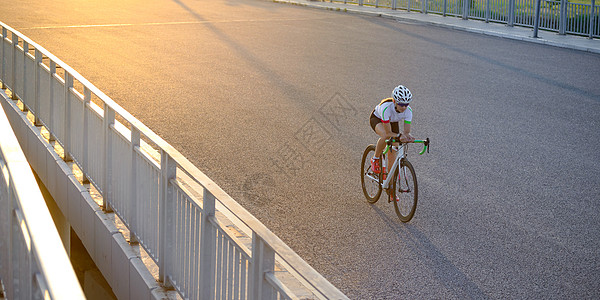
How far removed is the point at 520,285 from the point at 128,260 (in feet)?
10.6

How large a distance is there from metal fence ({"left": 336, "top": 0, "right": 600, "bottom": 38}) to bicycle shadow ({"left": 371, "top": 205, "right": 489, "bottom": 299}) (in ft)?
59.9

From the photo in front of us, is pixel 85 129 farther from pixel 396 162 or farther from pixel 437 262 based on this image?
pixel 437 262

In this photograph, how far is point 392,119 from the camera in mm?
8867

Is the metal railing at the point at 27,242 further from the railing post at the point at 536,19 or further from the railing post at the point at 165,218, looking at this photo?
the railing post at the point at 536,19

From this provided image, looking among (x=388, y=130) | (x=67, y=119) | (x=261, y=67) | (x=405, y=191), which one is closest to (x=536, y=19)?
(x=261, y=67)

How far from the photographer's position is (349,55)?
2120 centimetres

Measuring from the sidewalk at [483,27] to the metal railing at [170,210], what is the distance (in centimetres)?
1694

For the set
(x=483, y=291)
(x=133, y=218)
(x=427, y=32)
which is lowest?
(x=483, y=291)

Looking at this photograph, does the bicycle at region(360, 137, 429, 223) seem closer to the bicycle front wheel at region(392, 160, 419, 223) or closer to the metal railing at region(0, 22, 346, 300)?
the bicycle front wheel at region(392, 160, 419, 223)

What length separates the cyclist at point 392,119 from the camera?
332 inches

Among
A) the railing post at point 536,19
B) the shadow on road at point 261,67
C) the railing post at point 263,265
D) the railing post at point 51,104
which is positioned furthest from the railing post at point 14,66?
the railing post at point 536,19

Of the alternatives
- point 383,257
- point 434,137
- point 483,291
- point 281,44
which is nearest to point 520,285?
point 483,291

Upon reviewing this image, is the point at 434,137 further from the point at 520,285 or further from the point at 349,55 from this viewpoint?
the point at 349,55

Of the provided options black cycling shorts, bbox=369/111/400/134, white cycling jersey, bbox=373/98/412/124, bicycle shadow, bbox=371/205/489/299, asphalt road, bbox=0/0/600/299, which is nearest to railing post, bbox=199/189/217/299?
asphalt road, bbox=0/0/600/299
